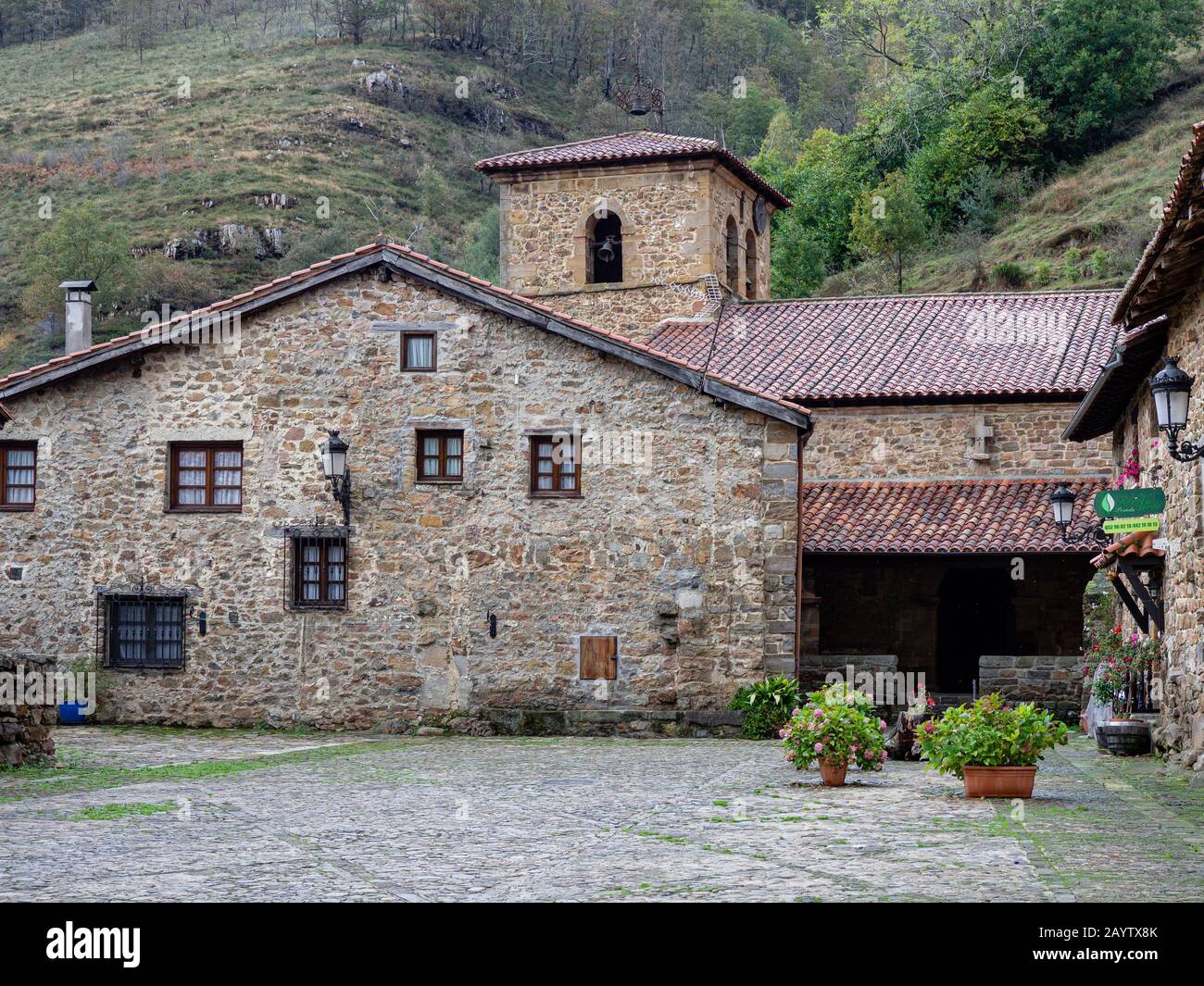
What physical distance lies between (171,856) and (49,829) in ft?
5.60

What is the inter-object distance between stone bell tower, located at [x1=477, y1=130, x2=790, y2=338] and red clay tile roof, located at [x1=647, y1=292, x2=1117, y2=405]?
1.17 m

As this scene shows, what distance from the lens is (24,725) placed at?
1412 centimetres

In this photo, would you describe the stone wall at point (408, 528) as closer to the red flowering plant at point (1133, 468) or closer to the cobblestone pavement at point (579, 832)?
the red flowering plant at point (1133, 468)

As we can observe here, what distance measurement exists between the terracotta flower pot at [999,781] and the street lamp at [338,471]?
11.2 m

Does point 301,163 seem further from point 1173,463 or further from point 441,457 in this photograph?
point 1173,463

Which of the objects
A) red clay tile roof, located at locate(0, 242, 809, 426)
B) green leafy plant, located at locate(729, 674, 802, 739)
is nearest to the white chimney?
red clay tile roof, located at locate(0, 242, 809, 426)

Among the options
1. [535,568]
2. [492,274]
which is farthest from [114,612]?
[492,274]

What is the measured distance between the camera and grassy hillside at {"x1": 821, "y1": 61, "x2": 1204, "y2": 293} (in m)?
43.8

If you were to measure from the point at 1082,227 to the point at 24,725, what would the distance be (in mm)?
39092

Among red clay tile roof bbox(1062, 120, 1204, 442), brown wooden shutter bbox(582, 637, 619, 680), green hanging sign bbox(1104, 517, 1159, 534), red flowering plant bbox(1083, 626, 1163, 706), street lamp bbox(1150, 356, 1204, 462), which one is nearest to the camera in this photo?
red clay tile roof bbox(1062, 120, 1204, 442)

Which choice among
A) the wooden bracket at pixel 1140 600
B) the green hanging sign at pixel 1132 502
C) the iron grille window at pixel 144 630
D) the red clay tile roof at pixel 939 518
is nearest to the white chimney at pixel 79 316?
the iron grille window at pixel 144 630

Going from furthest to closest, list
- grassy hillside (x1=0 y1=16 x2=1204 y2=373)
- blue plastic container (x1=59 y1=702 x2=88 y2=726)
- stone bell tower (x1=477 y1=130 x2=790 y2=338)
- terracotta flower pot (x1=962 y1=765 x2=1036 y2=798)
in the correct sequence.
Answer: grassy hillside (x1=0 y1=16 x2=1204 y2=373) → stone bell tower (x1=477 y1=130 x2=790 y2=338) → blue plastic container (x1=59 y1=702 x2=88 y2=726) → terracotta flower pot (x1=962 y1=765 x2=1036 y2=798)

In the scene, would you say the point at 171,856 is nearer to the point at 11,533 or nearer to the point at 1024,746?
the point at 1024,746

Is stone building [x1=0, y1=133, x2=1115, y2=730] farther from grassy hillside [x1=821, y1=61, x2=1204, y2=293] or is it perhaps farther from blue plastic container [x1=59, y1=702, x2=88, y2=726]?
grassy hillside [x1=821, y1=61, x2=1204, y2=293]
